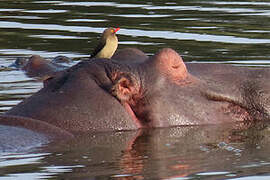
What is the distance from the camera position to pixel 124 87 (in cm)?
609

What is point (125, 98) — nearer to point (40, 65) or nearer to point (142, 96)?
point (142, 96)

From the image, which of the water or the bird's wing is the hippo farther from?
the bird's wing

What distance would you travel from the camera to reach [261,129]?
6.42 meters

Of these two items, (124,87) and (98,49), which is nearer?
(124,87)

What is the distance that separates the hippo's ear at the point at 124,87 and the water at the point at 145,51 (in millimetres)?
258

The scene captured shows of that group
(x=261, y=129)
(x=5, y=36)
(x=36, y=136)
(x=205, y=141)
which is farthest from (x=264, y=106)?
(x=5, y=36)

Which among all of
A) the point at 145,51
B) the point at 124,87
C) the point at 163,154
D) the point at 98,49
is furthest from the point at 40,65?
the point at 163,154

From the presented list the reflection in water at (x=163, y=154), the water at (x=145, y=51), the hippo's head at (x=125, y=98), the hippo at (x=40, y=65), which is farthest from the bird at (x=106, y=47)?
the reflection in water at (x=163, y=154)

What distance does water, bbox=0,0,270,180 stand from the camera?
501 centimetres

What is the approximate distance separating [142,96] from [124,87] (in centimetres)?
14

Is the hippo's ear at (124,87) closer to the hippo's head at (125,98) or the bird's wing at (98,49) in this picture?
the hippo's head at (125,98)

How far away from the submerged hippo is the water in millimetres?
106

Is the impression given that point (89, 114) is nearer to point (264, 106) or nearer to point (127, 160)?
point (127, 160)

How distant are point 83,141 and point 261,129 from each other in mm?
1362
